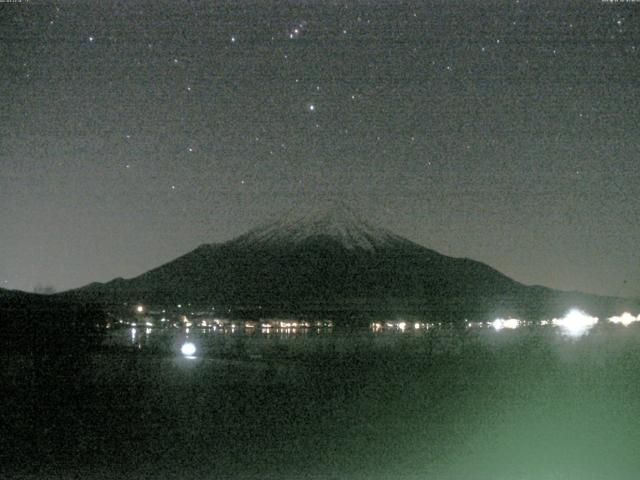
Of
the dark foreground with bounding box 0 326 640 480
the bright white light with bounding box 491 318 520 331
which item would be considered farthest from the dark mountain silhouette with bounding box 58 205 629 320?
the dark foreground with bounding box 0 326 640 480

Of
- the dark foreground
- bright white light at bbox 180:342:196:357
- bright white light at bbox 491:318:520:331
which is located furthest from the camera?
bright white light at bbox 491:318:520:331

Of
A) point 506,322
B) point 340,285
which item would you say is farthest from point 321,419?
point 340,285

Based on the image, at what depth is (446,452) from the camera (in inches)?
443

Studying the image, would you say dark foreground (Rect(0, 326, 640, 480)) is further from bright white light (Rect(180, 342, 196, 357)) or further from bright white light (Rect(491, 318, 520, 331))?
bright white light (Rect(491, 318, 520, 331))

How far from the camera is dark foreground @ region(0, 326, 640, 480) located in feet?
34.2

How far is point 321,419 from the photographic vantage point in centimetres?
1367

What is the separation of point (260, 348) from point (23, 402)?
15.0 m

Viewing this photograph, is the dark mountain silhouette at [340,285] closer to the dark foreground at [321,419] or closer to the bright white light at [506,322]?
the bright white light at [506,322]

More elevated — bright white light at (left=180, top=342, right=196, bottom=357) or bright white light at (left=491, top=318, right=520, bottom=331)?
bright white light at (left=491, top=318, right=520, bottom=331)

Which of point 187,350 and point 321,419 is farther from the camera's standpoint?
point 187,350

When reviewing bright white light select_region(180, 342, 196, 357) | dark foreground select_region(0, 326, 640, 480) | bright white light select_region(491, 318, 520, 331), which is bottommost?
dark foreground select_region(0, 326, 640, 480)

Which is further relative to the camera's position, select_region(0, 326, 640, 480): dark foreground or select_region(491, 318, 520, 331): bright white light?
select_region(491, 318, 520, 331): bright white light

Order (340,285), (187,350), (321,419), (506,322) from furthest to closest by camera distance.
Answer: (340,285)
(506,322)
(187,350)
(321,419)

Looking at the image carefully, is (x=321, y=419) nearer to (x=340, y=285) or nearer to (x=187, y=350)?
(x=187, y=350)
